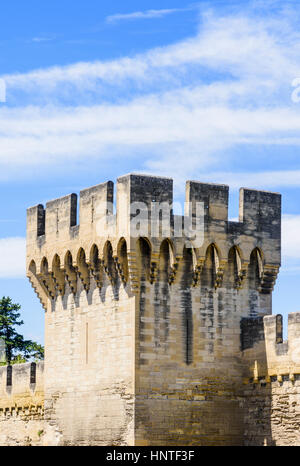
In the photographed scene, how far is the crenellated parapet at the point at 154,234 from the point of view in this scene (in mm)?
30078

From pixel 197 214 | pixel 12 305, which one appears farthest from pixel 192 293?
pixel 12 305

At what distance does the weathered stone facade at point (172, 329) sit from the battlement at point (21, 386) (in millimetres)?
2790

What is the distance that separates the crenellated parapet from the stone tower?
0.03 metres

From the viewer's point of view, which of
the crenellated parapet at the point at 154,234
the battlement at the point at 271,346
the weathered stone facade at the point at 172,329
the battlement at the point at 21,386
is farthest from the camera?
the battlement at the point at 21,386

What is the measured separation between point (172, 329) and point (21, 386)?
867cm

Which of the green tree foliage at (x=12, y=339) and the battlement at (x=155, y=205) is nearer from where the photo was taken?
the battlement at (x=155, y=205)

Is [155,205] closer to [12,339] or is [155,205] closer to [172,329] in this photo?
[172,329]

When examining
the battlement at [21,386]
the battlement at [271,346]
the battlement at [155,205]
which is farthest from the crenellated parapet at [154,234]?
the battlement at [21,386]

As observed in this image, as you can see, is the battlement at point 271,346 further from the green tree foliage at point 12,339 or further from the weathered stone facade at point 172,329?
the green tree foliage at point 12,339

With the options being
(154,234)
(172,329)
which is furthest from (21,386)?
(154,234)

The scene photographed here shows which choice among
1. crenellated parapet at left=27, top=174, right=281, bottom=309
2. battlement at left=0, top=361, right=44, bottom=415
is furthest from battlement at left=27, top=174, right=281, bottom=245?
battlement at left=0, top=361, right=44, bottom=415

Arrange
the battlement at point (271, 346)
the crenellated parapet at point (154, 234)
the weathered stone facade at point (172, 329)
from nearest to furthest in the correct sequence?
the battlement at point (271, 346) < the weathered stone facade at point (172, 329) < the crenellated parapet at point (154, 234)

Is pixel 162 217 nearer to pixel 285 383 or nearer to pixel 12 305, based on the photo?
pixel 285 383

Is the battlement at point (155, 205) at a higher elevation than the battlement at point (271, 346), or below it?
higher
